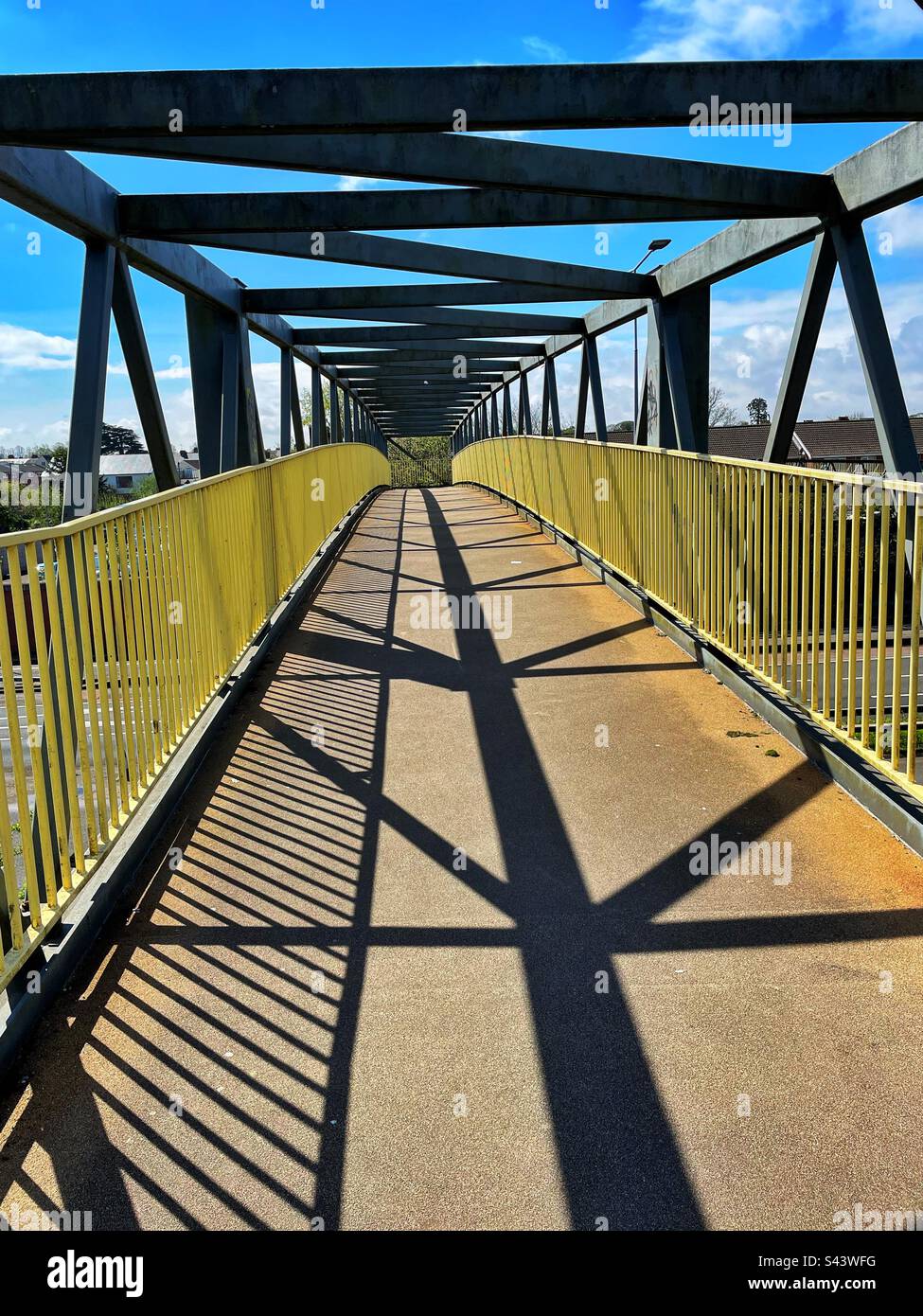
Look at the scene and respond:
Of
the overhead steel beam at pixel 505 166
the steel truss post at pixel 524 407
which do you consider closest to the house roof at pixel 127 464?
the steel truss post at pixel 524 407

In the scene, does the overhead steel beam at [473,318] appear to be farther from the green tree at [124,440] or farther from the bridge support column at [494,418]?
the green tree at [124,440]

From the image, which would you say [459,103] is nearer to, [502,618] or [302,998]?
[302,998]

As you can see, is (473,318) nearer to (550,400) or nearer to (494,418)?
(550,400)

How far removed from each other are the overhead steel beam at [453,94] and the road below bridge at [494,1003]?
2988mm

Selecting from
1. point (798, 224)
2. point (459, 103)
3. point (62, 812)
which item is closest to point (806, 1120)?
point (62, 812)

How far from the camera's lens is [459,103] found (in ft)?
14.0

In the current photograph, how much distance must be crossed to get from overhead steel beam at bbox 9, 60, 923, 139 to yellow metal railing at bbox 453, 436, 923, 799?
1.58 metres

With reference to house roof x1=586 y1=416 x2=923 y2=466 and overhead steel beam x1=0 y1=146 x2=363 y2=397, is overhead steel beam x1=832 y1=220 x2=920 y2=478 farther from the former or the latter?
house roof x1=586 y1=416 x2=923 y2=466

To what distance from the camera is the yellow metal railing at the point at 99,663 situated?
312 cm

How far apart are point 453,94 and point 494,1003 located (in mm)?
3581

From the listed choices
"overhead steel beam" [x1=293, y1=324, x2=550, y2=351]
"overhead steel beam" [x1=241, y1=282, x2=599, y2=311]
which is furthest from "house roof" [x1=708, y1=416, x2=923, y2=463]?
"overhead steel beam" [x1=241, y1=282, x2=599, y2=311]

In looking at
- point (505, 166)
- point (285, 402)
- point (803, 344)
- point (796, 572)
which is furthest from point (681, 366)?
point (285, 402)

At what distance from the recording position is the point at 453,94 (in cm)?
426

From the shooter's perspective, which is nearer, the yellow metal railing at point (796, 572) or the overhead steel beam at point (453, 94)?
the yellow metal railing at point (796, 572)
